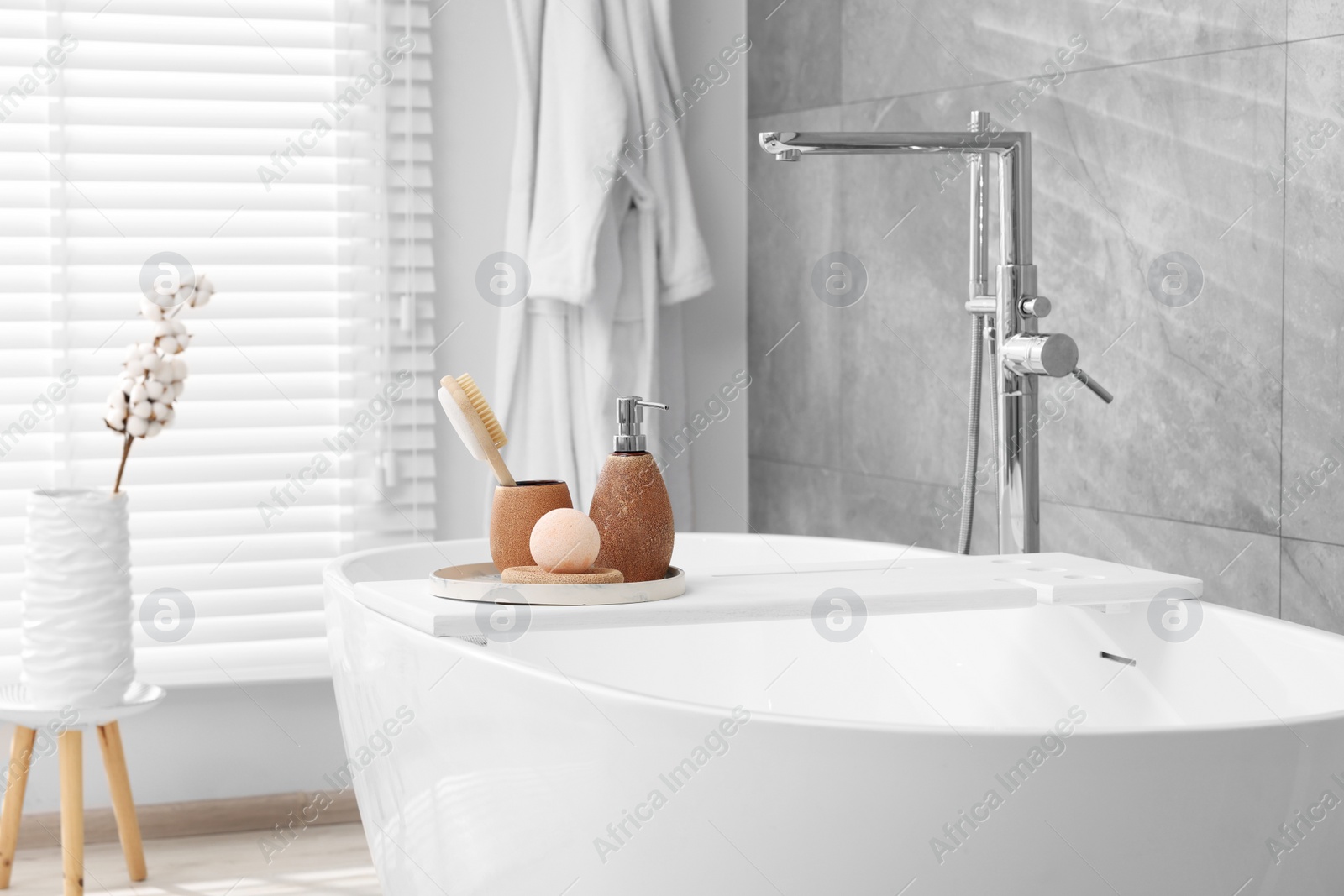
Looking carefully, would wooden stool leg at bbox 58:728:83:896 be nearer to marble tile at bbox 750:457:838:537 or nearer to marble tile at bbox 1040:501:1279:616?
marble tile at bbox 750:457:838:537

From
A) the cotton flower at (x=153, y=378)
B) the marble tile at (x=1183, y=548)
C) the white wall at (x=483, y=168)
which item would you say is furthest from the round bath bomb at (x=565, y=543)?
the white wall at (x=483, y=168)

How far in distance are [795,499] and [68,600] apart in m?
1.24

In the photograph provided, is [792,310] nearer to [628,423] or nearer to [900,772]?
[628,423]

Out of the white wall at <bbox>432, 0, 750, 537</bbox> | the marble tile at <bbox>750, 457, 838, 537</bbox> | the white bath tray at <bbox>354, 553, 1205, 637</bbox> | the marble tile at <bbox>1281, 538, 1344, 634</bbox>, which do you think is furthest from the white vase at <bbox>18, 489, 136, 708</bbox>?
the marble tile at <bbox>1281, 538, 1344, 634</bbox>

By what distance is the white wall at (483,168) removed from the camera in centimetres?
246

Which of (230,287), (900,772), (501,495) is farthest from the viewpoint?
(230,287)

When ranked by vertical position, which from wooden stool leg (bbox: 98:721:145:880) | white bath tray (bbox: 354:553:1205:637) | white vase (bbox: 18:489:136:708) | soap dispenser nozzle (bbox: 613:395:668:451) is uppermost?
soap dispenser nozzle (bbox: 613:395:668:451)

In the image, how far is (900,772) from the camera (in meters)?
0.89

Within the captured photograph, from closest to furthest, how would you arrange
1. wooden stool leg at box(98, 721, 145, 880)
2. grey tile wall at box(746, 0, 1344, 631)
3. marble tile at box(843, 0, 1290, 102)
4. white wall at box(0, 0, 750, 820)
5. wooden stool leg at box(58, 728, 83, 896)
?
1. grey tile wall at box(746, 0, 1344, 631)
2. marble tile at box(843, 0, 1290, 102)
3. wooden stool leg at box(58, 728, 83, 896)
4. wooden stool leg at box(98, 721, 145, 880)
5. white wall at box(0, 0, 750, 820)

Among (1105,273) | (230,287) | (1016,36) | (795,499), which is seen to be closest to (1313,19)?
(1105,273)

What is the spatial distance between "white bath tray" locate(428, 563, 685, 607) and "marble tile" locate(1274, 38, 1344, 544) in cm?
68

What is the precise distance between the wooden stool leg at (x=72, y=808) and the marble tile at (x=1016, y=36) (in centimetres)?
160

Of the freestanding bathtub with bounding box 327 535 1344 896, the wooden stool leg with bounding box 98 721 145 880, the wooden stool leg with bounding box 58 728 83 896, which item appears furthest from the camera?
the wooden stool leg with bounding box 98 721 145 880

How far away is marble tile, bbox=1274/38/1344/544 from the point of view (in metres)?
1.37
